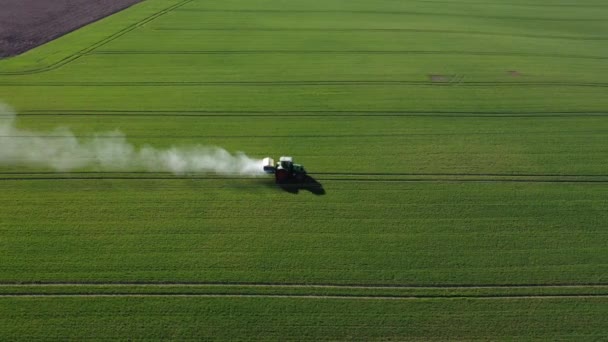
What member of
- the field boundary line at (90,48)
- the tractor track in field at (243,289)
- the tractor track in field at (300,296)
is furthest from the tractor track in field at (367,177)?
the field boundary line at (90,48)

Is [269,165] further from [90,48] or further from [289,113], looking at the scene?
[90,48]

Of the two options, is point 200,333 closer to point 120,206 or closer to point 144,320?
point 144,320

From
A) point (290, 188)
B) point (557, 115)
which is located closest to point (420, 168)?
point (290, 188)

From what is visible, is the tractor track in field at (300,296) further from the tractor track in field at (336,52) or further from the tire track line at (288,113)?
the tractor track in field at (336,52)

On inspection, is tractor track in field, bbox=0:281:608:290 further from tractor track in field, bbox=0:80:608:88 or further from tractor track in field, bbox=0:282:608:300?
tractor track in field, bbox=0:80:608:88

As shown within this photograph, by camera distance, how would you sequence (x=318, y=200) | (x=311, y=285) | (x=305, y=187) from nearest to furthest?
(x=311, y=285) → (x=318, y=200) → (x=305, y=187)

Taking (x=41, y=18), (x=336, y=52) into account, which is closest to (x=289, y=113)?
(x=336, y=52)
